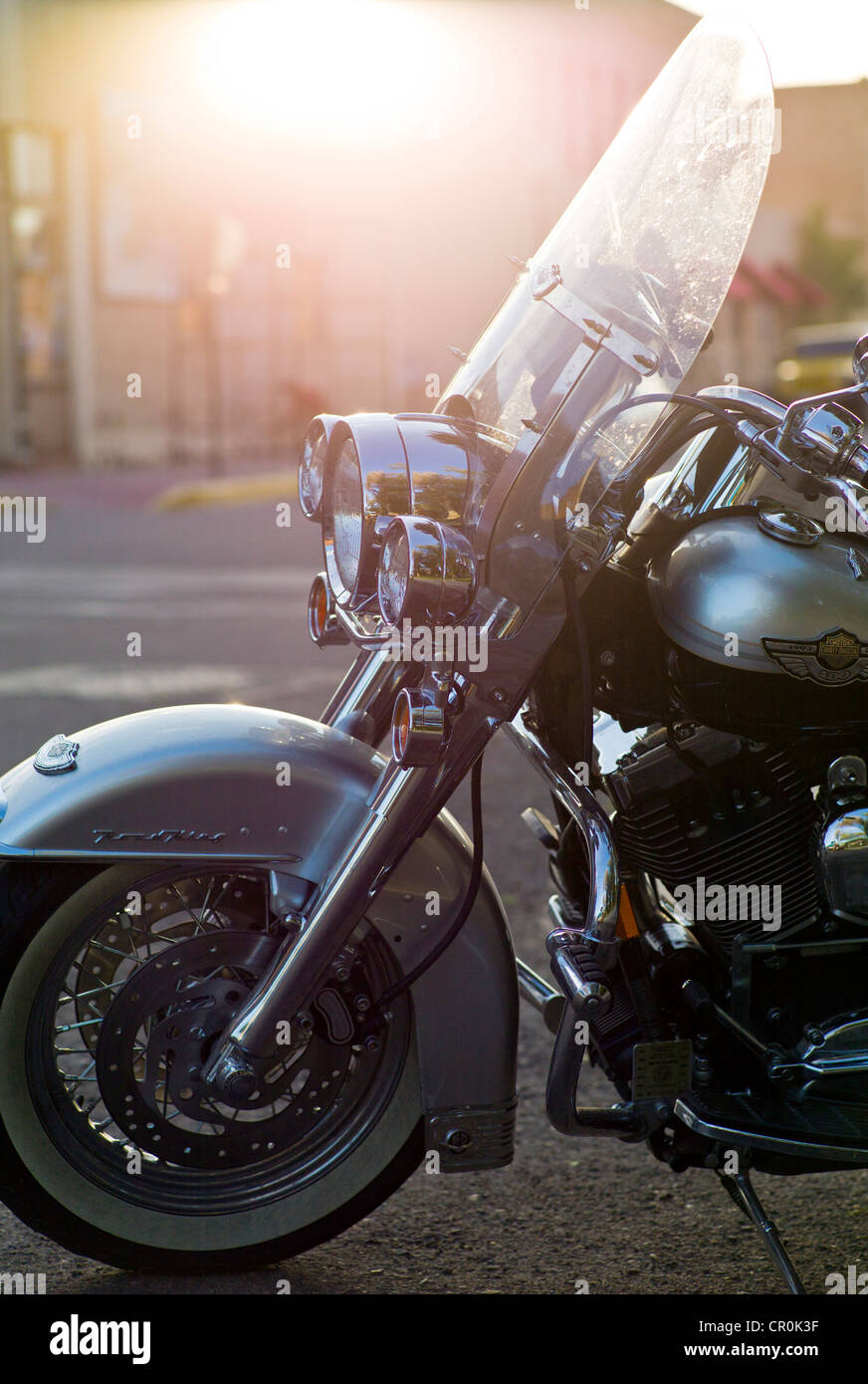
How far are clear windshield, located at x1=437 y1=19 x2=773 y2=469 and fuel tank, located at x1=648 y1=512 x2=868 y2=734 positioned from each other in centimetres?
21

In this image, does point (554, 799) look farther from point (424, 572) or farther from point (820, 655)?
point (424, 572)

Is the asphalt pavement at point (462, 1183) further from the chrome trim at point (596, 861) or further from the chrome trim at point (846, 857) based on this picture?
the chrome trim at point (846, 857)

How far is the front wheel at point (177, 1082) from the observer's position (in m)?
2.36

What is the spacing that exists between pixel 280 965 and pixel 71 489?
17.0 metres

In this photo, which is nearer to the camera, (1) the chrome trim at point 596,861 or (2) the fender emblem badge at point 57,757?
(1) the chrome trim at point 596,861

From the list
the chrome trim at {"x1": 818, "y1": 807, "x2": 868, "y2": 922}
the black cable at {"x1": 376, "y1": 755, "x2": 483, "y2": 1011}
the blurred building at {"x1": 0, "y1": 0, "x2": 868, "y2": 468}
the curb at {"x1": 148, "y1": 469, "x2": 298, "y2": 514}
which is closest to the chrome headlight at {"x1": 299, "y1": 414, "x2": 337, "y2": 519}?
the black cable at {"x1": 376, "y1": 755, "x2": 483, "y2": 1011}

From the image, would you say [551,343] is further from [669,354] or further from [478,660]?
[478,660]

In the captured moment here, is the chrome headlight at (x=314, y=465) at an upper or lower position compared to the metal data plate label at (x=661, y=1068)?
upper

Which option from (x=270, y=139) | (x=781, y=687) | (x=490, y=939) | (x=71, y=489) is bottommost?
(x=71, y=489)

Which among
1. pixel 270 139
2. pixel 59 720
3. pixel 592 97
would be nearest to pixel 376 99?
pixel 270 139

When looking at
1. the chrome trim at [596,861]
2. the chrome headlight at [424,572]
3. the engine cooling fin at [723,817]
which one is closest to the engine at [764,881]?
the engine cooling fin at [723,817]

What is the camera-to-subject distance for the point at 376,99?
986 inches

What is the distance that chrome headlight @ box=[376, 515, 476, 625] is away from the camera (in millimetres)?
2037

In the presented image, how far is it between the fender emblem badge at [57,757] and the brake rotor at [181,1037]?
33cm
